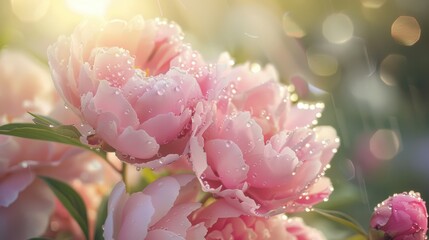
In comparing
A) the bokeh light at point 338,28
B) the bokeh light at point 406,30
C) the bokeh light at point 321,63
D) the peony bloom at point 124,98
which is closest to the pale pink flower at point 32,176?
the peony bloom at point 124,98

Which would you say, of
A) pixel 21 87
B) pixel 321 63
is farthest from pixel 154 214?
pixel 321 63

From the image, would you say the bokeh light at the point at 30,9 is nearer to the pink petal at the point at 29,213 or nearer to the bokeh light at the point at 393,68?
the pink petal at the point at 29,213

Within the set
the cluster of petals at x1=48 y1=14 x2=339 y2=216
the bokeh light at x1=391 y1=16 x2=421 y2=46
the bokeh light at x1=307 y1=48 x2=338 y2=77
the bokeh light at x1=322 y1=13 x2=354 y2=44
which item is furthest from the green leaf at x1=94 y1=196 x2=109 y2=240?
the bokeh light at x1=391 y1=16 x2=421 y2=46

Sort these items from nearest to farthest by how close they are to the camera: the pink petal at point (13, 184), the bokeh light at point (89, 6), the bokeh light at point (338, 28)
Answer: the pink petal at point (13, 184), the bokeh light at point (89, 6), the bokeh light at point (338, 28)

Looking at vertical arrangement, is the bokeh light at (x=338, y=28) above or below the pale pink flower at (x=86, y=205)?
below

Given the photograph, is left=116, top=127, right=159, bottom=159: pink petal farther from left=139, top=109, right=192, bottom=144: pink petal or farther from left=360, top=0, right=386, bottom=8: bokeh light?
left=360, top=0, right=386, bottom=8: bokeh light

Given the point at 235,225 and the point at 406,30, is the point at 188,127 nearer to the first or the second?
the point at 235,225
